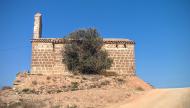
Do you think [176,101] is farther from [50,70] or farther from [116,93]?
[50,70]

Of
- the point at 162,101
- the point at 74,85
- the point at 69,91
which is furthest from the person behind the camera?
the point at 74,85

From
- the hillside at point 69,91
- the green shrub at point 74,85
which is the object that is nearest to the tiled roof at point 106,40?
the hillside at point 69,91

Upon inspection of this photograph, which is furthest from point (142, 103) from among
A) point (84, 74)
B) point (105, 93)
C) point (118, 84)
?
point (84, 74)

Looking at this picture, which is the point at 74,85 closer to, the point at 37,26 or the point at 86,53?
the point at 86,53

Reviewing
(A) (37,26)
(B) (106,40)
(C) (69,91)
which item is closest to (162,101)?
(C) (69,91)

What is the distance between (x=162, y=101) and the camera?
21.1 m

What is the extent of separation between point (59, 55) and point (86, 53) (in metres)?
3.56

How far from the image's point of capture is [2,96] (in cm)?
2409

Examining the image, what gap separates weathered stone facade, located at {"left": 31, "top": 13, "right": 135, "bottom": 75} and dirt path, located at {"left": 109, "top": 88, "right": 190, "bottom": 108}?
11001mm

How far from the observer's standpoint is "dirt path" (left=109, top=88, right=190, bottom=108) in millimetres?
19891

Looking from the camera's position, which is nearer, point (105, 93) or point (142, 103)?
point (142, 103)

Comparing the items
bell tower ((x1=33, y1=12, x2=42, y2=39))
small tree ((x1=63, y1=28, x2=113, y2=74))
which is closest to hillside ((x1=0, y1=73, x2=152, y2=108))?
small tree ((x1=63, y1=28, x2=113, y2=74))

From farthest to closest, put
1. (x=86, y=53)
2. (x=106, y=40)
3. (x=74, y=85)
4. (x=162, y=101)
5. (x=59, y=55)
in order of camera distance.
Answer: (x=106, y=40)
(x=59, y=55)
(x=86, y=53)
(x=74, y=85)
(x=162, y=101)

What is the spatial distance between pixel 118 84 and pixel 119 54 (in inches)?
271
